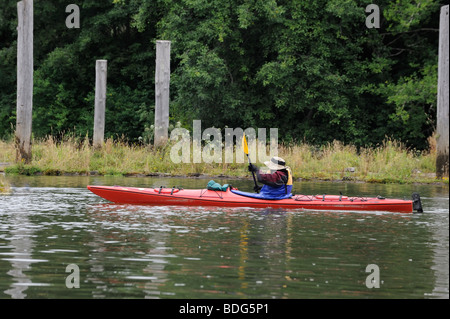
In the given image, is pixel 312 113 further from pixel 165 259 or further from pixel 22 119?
pixel 165 259

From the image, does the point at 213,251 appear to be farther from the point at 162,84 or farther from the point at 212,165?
the point at 162,84

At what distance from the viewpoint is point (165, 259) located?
1018 centimetres

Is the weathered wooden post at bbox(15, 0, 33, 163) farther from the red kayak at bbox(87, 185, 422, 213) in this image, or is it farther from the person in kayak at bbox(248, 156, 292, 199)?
the person in kayak at bbox(248, 156, 292, 199)

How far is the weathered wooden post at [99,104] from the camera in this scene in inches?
1021

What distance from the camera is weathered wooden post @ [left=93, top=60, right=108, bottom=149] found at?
25942mm

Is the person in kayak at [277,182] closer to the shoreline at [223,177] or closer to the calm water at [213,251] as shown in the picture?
the calm water at [213,251]

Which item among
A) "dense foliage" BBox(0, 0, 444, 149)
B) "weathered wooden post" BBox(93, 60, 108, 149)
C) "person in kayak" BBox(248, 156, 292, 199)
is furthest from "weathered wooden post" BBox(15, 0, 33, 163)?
"person in kayak" BBox(248, 156, 292, 199)

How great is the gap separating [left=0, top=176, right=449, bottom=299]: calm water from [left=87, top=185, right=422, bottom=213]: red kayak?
330 millimetres

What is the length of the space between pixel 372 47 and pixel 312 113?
3526mm

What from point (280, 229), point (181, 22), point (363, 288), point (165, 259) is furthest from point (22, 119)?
point (363, 288)

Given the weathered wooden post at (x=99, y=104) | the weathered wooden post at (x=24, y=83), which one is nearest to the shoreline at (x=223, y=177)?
the weathered wooden post at (x=24, y=83)

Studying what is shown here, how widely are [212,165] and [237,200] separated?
25.2 feet

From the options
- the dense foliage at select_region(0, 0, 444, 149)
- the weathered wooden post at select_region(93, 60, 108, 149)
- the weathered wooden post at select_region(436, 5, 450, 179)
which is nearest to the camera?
the weathered wooden post at select_region(436, 5, 450, 179)

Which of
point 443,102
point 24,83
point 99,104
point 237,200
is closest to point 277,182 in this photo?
point 237,200
